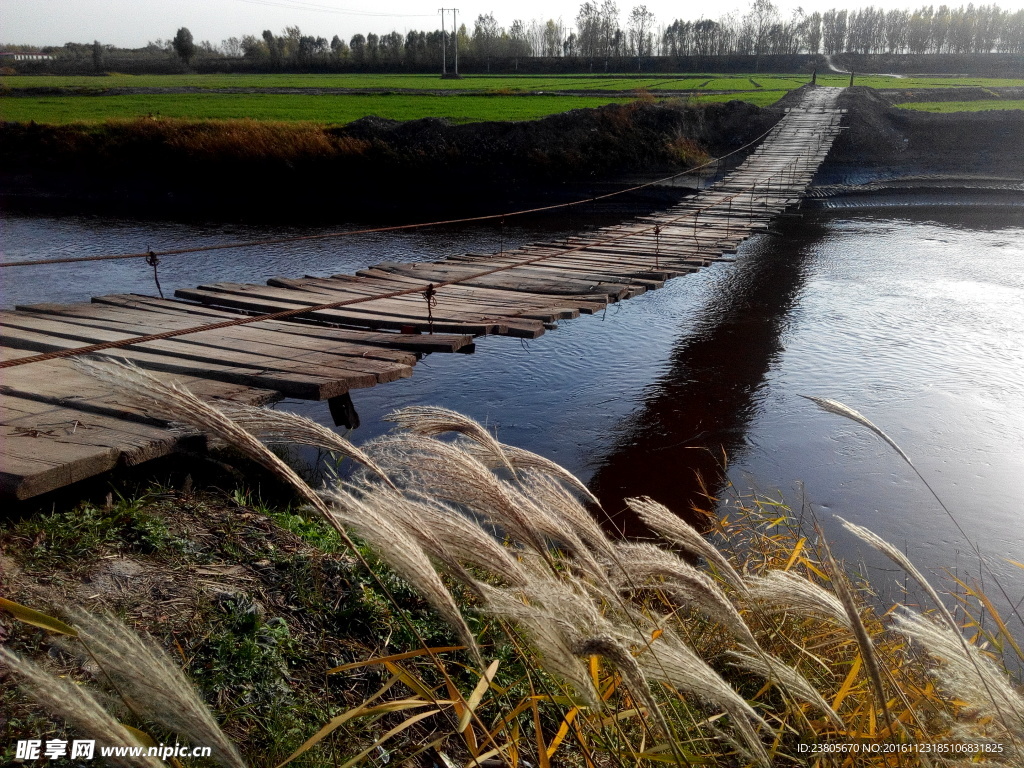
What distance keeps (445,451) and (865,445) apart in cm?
521

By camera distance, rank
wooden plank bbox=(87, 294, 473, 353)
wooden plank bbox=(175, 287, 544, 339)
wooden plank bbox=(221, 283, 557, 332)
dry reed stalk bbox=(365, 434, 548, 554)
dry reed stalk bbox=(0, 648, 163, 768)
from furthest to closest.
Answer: wooden plank bbox=(221, 283, 557, 332) < wooden plank bbox=(175, 287, 544, 339) < wooden plank bbox=(87, 294, 473, 353) < dry reed stalk bbox=(365, 434, 548, 554) < dry reed stalk bbox=(0, 648, 163, 768)

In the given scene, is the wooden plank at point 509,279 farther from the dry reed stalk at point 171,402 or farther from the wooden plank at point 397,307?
the dry reed stalk at point 171,402

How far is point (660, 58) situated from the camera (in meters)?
50.4

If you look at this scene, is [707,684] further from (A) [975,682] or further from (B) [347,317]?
(B) [347,317]

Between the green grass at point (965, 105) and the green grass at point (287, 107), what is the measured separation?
9.93 metres

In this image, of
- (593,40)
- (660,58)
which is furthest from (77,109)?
(593,40)

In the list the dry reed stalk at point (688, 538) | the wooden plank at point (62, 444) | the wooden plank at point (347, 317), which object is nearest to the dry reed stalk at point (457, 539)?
the dry reed stalk at point (688, 538)

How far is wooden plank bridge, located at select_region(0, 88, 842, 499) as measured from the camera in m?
2.95

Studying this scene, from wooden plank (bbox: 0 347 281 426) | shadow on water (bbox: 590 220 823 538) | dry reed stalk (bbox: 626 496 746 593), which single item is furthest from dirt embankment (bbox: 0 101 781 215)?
dry reed stalk (bbox: 626 496 746 593)

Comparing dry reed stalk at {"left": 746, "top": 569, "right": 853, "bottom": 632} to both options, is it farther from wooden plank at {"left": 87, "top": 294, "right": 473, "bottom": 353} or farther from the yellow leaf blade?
wooden plank at {"left": 87, "top": 294, "right": 473, "bottom": 353}

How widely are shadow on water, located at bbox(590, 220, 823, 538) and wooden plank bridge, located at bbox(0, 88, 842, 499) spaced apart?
3.61 ft

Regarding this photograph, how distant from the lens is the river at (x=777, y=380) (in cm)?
508

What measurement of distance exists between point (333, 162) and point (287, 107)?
7.91m

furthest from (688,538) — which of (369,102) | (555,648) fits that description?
(369,102)
